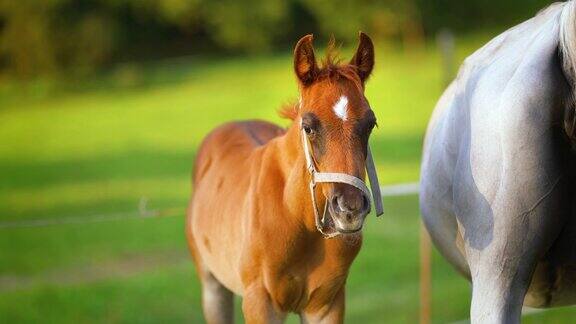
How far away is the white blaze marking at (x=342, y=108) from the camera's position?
3457mm

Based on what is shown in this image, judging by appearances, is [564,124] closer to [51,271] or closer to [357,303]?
[357,303]

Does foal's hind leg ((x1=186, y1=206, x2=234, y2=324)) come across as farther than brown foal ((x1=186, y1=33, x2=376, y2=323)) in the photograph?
Yes

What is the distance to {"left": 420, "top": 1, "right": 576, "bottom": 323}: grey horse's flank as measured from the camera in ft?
10.1

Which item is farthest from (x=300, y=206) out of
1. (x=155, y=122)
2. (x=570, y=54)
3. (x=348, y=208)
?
(x=155, y=122)

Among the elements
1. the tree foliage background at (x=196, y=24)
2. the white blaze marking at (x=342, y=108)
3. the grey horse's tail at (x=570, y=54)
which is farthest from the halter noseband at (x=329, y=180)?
the tree foliage background at (x=196, y=24)

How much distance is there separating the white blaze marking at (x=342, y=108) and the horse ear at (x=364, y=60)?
23 cm

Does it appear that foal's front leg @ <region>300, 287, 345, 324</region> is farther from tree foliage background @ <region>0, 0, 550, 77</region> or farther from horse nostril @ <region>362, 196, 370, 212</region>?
tree foliage background @ <region>0, 0, 550, 77</region>

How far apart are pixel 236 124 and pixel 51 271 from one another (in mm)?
5450

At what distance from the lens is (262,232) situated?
3.92m

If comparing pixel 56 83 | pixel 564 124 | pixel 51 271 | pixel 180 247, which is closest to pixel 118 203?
pixel 180 247

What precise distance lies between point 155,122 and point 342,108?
18.0 metres

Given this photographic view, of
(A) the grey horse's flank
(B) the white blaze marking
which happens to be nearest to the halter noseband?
(B) the white blaze marking

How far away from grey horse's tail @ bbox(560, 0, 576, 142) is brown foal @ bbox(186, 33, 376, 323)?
2.18ft

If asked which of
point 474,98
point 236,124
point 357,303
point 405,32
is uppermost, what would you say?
point 474,98
